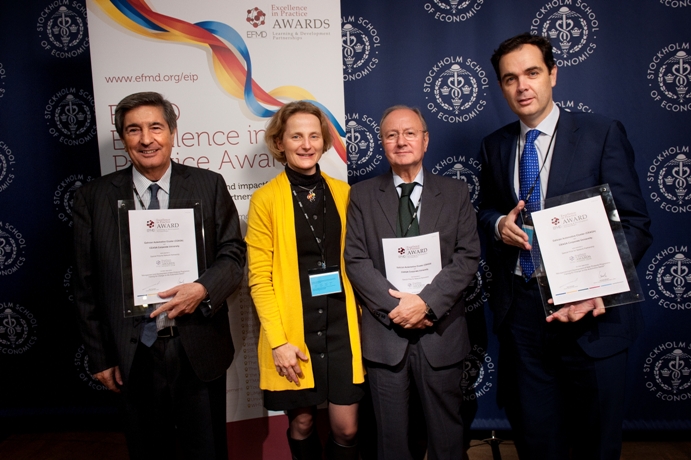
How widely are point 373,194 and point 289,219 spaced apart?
41 centimetres

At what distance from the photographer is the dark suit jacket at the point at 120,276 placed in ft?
5.74

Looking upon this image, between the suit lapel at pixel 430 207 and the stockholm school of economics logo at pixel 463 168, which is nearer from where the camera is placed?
the suit lapel at pixel 430 207

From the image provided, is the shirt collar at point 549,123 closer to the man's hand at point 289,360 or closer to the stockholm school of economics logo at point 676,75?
the stockholm school of economics logo at point 676,75

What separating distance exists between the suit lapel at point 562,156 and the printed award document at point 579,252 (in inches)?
5.9

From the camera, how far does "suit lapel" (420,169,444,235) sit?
6.05ft

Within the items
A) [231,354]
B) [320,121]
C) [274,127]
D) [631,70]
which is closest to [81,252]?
[231,354]

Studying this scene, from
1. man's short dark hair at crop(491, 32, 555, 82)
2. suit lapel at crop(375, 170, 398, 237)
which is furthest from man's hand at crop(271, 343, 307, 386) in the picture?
man's short dark hair at crop(491, 32, 555, 82)

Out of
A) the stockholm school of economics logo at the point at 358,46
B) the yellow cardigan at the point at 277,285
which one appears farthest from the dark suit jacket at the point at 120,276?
the stockholm school of economics logo at the point at 358,46

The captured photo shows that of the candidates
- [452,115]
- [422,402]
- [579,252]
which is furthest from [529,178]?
[422,402]

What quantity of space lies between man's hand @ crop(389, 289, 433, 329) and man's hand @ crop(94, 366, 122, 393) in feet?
4.07

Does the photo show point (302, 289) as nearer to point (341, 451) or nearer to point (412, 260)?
point (412, 260)

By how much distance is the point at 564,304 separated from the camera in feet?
5.71

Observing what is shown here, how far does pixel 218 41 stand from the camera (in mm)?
2318

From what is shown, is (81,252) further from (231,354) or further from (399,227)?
(399,227)
